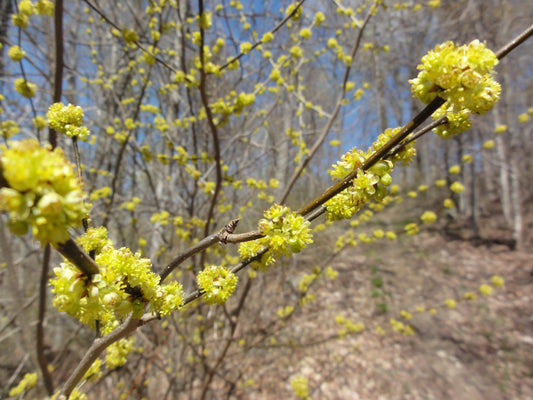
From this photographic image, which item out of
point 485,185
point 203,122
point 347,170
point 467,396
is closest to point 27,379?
point 347,170

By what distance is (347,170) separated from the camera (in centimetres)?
118

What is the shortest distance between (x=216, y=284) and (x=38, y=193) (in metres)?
0.84

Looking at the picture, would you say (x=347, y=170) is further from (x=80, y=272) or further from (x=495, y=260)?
(x=495, y=260)

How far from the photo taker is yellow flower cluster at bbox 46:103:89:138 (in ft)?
4.31

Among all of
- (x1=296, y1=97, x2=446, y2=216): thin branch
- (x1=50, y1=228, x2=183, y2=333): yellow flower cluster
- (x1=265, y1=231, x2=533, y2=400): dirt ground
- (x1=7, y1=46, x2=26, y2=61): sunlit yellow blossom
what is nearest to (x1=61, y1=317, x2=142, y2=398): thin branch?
(x1=50, y1=228, x2=183, y2=333): yellow flower cluster

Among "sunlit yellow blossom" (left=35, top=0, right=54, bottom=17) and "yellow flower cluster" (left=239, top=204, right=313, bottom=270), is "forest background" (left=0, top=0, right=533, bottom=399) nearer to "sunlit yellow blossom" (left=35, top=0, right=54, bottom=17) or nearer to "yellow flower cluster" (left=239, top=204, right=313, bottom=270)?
"sunlit yellow blossom" (left=35, top=0, right=54, bottom=17)

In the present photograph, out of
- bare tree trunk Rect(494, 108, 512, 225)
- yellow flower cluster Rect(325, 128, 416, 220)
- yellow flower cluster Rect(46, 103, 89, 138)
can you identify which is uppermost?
bare tree trunk Rect(494, 108, 512, 225)

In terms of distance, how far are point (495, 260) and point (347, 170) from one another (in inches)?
432

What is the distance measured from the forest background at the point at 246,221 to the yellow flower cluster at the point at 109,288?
1.28 m

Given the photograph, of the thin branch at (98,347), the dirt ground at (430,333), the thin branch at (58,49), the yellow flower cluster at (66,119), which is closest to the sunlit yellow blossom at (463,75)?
the thin branch at (98,347)

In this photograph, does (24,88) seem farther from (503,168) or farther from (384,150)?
(503,168)

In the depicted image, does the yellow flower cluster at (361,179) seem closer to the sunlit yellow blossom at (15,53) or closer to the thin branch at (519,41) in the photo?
the thin branch at (519,41)

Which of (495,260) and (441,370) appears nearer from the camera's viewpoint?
(441,370)

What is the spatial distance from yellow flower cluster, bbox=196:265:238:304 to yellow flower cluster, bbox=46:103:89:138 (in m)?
0.95
